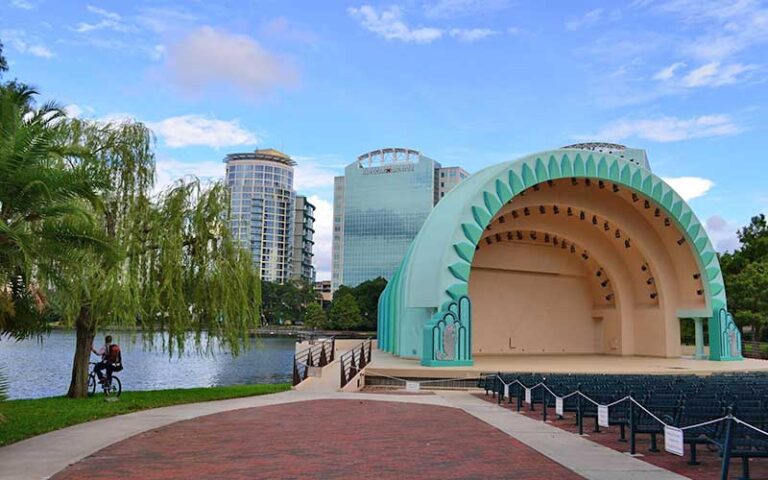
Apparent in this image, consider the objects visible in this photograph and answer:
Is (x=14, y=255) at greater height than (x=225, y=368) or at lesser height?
greater

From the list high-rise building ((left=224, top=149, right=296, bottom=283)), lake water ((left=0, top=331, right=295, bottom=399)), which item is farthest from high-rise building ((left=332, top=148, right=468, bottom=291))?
lake water ((left=0, top=331, right=295, bottom=399))

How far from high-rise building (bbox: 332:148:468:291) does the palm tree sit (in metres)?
122

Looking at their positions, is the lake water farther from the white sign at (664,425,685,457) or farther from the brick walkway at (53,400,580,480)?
the white sign at (664,425,685,457)

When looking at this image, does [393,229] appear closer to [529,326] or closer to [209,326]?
[529,326]

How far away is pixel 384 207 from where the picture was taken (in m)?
136

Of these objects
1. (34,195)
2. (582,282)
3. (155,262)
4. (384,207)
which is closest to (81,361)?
(155,262)

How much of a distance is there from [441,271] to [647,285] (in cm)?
1562

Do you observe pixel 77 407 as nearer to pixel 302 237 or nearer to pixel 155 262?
pixel 155 262

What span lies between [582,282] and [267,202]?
5118 inches

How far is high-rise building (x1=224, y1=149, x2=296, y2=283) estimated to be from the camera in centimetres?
16212

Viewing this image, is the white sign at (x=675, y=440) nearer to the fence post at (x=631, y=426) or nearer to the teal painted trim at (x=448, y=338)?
the fence post at (x=631, y=426)

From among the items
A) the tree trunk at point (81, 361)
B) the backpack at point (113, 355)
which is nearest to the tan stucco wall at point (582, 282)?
the backpack at point (113, 355)

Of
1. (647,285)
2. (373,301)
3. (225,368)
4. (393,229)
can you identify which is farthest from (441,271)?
(393,229)

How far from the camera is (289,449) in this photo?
32.4ft
